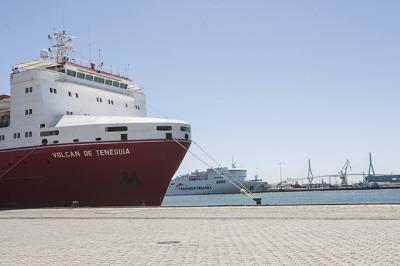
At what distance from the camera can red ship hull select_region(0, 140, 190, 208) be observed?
1196 inches

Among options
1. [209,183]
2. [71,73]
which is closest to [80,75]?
[71,73]

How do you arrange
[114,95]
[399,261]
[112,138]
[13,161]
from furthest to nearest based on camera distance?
[114,95] → [13,161] → [112,138] → [399,261]

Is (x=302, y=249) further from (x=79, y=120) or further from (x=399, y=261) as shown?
(x=79, y=120)

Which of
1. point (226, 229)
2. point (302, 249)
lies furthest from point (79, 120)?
point (302, 249)

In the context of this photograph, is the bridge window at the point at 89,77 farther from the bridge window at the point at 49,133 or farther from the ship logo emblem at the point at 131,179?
the ship logo emblem at the point at 131,179

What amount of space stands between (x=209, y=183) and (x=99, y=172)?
306ft

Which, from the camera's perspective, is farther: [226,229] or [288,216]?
[288,216]

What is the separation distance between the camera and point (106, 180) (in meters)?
30.8

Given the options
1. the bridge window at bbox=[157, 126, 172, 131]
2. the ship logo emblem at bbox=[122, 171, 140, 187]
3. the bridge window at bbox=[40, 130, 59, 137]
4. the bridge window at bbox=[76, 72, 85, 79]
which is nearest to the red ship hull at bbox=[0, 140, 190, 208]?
the ship logo emblem at bbox=[122, 171, 140, 187]

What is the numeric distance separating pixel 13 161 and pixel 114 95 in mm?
9759

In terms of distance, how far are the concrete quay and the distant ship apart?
9870cm

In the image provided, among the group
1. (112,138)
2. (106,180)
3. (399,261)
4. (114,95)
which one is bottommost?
(399,261)

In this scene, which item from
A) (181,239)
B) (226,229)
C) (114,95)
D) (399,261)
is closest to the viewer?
(399,261)

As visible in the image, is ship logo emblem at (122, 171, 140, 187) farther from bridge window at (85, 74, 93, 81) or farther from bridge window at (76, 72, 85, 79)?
bridge window at (85, 74, 93, 81)
